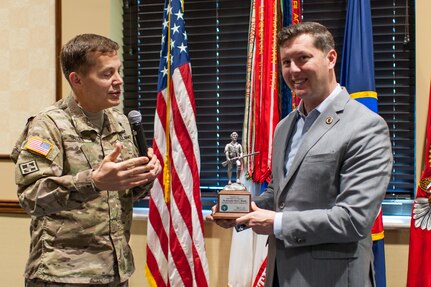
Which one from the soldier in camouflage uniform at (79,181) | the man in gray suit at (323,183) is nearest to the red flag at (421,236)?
the man in gray suit at (323,183)

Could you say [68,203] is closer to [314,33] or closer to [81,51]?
[81,51]

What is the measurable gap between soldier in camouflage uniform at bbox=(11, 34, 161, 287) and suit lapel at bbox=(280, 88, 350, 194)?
0.48 meters

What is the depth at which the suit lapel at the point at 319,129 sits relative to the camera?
1.72m

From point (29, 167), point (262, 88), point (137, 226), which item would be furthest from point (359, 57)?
point (29, 167)

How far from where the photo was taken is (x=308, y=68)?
176 cm

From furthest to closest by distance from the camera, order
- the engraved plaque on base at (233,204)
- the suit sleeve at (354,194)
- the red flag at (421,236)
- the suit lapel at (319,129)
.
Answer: the red flag at (421,236)
the engraved plaque on base at (233,204)
the suit lapel at (319,129)
the suit sleeve at (354,194)

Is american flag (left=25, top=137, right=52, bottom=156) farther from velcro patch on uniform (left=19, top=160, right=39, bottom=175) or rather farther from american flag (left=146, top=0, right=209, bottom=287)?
american flag (left=146, top=0, right=209, bottom=287)

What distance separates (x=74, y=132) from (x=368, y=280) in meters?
1.13

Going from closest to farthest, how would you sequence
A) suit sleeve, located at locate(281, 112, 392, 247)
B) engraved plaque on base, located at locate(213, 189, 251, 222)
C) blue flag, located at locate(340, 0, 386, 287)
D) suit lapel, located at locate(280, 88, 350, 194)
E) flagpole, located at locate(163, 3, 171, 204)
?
suit sleeve, located at locate(281, 112, 392, 247) < suit lapel, located at locate(280, 88, 350, 194) < engraved plaque on base, located at locate(213, 189, 251, 222) < blue flag, located at locate(340, 0, 386, 287) < flagpole, located at locate(163, 3, 171, 204)

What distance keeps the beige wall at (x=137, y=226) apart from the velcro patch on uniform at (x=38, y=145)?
160 centimetres

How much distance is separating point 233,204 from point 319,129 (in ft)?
1.33

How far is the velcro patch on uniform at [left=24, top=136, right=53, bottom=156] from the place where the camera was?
180 cm

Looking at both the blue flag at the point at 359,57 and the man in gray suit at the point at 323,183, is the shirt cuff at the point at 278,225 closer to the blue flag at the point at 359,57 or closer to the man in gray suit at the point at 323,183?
the man in gray suit at the point at 323,183

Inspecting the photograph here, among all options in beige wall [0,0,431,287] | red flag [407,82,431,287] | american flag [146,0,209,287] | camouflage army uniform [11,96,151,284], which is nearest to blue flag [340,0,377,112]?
beige wall [0,0,431,287]
